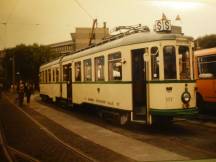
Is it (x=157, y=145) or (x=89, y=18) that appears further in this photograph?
(x=89, y=18)

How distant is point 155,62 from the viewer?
9.84 metres

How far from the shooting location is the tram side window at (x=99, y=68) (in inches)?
478

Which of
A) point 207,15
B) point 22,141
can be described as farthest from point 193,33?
point 22,141

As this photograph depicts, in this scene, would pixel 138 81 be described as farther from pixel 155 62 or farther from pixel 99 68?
pixel 99 68

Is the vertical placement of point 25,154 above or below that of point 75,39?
below

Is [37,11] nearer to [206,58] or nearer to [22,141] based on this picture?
[22,141]

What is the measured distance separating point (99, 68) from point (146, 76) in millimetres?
2719

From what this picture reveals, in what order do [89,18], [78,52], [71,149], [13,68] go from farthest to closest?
[78,52]
[13,68]
[89,18]
[71,149]

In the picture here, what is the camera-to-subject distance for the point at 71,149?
8469 millimetres

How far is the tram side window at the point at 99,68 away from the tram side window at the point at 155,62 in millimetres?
2584

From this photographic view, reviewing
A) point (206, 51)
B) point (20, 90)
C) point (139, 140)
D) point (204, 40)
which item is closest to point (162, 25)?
point (139, 140)

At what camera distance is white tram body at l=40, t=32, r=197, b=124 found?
31.6 feet

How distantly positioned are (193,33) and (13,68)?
5792 millimetres

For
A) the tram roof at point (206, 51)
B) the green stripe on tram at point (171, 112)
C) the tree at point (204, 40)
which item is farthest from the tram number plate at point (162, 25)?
the tram roof at point (206, 51)
